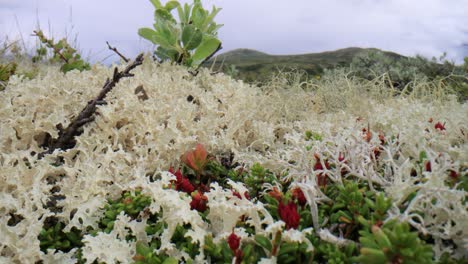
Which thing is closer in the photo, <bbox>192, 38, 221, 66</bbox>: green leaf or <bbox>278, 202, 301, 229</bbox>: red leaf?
<bbox>278, 202, 301, 229</bbox>: red leaf

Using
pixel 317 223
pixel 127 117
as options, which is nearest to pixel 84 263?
pixel 317 223

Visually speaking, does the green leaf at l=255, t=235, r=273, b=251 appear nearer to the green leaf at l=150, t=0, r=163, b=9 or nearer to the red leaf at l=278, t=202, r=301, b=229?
the red leaf at l=278, t=202, r=301, b=229

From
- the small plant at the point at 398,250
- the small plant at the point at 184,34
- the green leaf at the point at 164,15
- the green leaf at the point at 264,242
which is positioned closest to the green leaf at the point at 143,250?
the green leaf at the point at 264,242

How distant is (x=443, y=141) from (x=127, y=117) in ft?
7.15

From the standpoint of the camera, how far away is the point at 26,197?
2418mm

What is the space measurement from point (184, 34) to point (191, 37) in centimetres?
9

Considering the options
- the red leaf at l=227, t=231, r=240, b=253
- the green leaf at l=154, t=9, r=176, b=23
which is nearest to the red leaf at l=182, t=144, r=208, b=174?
the red leaf at l=227, t=231, r=240, b=253

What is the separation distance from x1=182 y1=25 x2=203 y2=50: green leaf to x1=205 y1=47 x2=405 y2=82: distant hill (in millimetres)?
13170

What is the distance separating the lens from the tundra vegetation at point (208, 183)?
1.82 meters

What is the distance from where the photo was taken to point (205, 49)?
17.6 feet

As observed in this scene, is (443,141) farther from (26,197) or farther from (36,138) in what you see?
(36,138)

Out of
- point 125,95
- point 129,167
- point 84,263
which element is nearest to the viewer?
point 84,263

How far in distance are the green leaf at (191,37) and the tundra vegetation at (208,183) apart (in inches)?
36.0

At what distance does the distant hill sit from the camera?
19938mm
